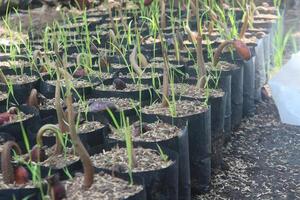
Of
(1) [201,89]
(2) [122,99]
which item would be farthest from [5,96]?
(1) [201,89]

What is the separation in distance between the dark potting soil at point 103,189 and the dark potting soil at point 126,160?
5 cm

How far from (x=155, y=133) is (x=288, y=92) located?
31.8 inches

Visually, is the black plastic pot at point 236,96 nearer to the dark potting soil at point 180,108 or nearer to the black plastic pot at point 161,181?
the dark potting soil at point 180,108

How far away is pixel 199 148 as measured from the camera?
7.50ft

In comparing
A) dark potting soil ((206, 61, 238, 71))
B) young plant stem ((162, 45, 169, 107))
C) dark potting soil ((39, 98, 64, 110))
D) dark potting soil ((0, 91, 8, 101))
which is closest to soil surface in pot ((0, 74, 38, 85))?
dark potting soil ((0, 91, 8, 101))

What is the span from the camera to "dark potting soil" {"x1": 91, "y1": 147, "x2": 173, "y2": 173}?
1830 mm

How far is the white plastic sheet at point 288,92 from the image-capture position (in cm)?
261

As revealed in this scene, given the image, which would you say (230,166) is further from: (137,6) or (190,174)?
(137,6)

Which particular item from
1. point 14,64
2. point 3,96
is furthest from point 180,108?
point 14,64

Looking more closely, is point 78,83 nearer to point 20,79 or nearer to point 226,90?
point 20,79

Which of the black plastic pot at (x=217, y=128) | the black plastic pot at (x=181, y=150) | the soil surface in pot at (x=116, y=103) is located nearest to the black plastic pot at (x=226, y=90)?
the black plastic pot at (x=217, y=128)

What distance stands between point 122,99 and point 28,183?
905 millimetres

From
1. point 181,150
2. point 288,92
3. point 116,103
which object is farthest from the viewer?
point 288,92

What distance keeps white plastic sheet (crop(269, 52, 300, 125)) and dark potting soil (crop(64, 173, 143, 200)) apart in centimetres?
116
